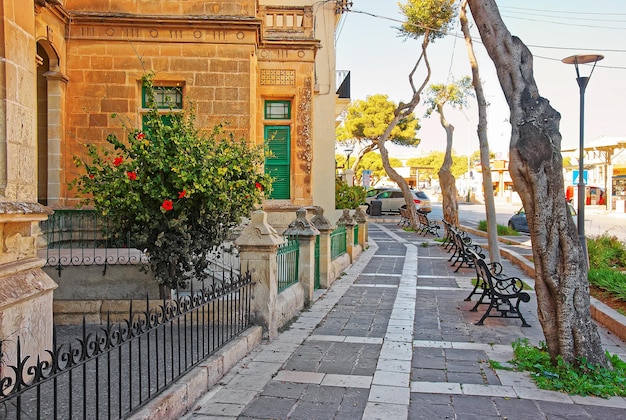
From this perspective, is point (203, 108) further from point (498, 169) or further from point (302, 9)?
point (498, 169)

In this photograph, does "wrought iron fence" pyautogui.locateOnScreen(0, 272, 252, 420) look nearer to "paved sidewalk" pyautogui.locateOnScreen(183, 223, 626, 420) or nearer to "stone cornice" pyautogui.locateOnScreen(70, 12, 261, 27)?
"paved sidewalk" pyautogui.locateOnScreen(183, 223, 626, 420)

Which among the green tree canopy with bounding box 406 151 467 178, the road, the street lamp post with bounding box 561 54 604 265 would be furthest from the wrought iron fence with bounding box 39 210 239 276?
the green tree canopy with bounding box 406 151 467 178

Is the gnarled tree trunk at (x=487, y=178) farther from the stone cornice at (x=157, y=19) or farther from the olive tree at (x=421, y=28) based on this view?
the olive tree at (x=421, y=28)

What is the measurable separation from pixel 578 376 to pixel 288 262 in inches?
173

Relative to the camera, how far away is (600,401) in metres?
5.09

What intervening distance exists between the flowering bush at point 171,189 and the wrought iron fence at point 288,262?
4.08ft

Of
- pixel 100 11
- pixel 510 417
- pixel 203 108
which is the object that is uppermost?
pixel 100 11

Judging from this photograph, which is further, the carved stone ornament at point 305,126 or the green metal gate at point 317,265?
the carved stone ornament at point 305,126

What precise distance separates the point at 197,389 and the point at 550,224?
3.72 metres

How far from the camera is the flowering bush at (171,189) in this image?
6574 millimetres

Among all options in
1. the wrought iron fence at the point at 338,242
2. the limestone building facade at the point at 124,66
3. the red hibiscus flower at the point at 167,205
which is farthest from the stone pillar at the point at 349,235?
the red hibiscus flower at the point at 167,205

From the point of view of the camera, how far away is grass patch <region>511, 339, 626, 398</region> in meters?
5.28

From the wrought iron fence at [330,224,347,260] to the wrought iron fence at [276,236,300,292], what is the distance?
10.1 ft

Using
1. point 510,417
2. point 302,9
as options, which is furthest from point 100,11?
point 510,417
